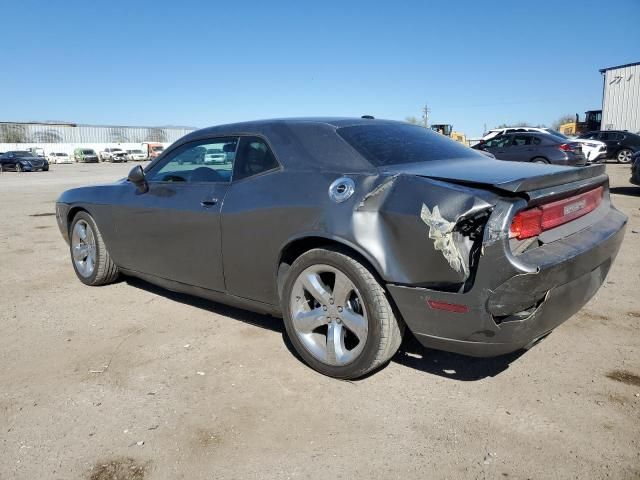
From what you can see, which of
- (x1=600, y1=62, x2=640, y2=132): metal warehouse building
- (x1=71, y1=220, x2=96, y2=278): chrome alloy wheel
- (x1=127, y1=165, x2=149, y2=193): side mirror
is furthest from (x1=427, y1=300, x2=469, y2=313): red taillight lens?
(x1=600, y1=62, x2=640, y2=132): metal warehouse building

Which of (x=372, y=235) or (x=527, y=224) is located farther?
(x=372, y=235)

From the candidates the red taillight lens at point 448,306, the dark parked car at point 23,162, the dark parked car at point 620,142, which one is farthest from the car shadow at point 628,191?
the dark parked car at point 23,162

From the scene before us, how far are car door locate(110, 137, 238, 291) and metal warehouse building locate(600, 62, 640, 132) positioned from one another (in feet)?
122

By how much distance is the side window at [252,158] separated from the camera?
337 cm

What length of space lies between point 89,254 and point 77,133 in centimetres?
7721

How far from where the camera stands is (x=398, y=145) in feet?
10.9

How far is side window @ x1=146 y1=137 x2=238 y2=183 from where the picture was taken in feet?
11.9

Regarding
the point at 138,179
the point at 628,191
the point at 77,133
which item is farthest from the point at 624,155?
the point at 77,133

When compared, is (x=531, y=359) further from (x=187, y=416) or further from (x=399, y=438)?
(x=187, y=416)

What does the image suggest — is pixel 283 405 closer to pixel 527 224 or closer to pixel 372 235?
pixel 372 235

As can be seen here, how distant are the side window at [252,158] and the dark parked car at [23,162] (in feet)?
124

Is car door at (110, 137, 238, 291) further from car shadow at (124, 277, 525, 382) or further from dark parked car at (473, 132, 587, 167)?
dark parked car at (473, 132, 587, 167)

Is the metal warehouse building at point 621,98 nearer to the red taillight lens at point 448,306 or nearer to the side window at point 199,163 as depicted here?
the side window at point 199,163

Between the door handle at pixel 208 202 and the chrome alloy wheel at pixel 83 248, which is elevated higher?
the door handle at pixel 208 202
